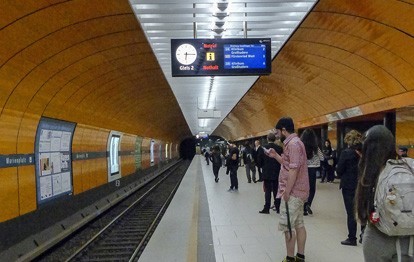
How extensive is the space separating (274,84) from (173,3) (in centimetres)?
817

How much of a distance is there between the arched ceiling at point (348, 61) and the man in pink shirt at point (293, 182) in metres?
2.82

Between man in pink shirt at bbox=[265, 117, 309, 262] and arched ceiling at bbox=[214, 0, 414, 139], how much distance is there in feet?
9.27

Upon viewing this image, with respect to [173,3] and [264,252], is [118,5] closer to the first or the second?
[173,3]

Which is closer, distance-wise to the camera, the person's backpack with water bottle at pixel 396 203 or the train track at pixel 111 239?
the person's backpack with water bottle at pixel 396 203

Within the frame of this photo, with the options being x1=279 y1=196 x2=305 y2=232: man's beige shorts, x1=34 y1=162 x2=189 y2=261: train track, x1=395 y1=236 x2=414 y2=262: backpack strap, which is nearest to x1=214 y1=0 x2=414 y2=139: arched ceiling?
x1=279 y1=196 x2=305 y2=232: man's beige shorts

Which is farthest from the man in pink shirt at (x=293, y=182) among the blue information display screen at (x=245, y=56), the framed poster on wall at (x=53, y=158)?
the framed poster on wall at (x=53, y=158)

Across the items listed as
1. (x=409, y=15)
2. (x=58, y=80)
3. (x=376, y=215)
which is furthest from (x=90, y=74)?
(x=376, y=215)

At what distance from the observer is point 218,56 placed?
828 cm

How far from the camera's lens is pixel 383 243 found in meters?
2.40

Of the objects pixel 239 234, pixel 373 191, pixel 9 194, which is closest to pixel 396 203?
pixel 373 191

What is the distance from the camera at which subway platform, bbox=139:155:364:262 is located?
597cm

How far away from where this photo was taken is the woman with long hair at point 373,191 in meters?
2.40

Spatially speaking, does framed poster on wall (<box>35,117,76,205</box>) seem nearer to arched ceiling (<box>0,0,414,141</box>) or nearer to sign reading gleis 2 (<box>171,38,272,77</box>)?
arched ceiling (<box>0,0,414,141</box>)

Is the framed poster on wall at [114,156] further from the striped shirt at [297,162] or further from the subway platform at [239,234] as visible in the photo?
the striped shirt at [297,162]
